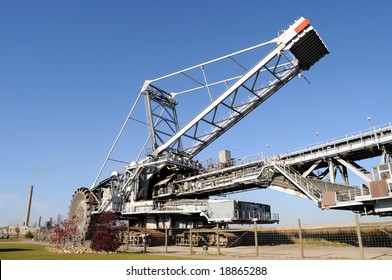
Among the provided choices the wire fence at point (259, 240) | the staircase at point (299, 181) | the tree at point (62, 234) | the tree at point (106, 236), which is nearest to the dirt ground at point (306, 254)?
the tree at point (106, 236)

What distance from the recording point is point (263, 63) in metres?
37.2

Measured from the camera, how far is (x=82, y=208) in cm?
5197

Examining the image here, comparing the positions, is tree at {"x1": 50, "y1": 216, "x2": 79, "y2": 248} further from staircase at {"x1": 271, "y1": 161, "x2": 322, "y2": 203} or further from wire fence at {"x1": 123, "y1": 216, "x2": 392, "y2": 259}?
staircase at {"x1": 271, "y1": 161, "x2": 322, "y2": 203}

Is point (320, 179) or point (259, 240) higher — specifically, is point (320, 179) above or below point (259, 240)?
above

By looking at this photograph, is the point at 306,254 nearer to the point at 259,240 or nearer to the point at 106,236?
the point at 106,236

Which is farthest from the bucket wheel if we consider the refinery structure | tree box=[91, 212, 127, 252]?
tree box=[91, 212, 127, 252]

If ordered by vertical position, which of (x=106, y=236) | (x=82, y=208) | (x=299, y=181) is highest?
(x=299, y=181)

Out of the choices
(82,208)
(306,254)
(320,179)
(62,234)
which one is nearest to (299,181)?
(320,179)

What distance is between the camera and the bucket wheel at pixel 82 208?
160ft

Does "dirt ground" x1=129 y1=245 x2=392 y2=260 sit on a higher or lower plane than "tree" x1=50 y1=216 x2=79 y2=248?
lower

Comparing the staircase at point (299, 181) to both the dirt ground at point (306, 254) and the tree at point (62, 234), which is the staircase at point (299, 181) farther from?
the tree at point (62, 234)

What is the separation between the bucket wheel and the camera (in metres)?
48.9

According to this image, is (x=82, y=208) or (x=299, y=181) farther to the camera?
(x=82, y=208)
